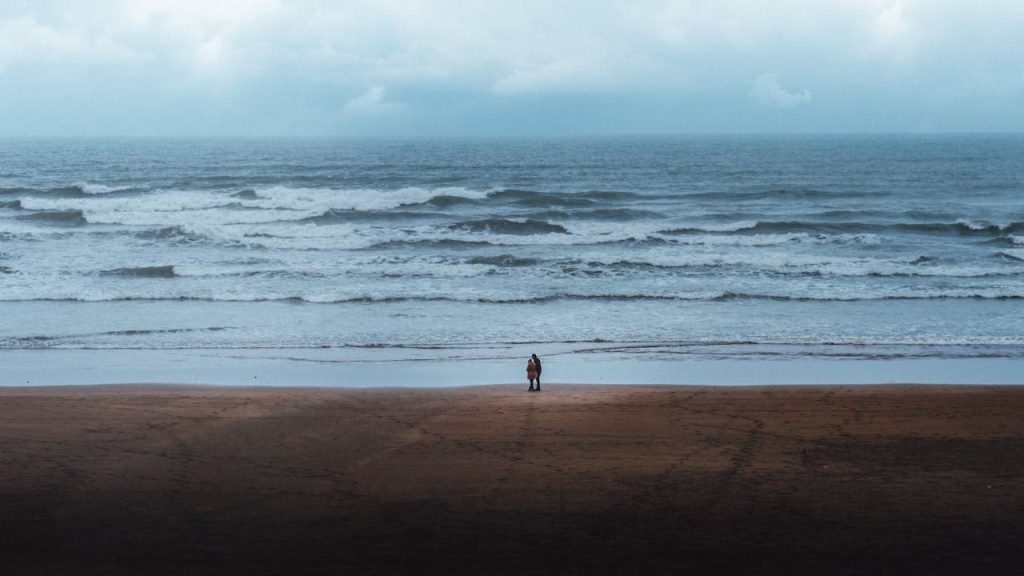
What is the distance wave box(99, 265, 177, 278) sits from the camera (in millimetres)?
24688

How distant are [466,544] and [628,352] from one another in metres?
9.18

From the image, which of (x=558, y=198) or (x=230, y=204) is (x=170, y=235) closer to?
(x=230, y=204)

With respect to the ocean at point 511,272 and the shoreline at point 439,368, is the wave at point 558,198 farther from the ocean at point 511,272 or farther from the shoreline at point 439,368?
the shoreline at point 439,368

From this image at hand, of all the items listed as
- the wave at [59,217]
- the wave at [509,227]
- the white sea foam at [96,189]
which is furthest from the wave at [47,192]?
the wave at [509,227]

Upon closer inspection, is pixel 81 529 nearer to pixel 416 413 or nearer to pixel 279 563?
pixel 279 563

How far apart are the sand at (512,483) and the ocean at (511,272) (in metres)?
3.35

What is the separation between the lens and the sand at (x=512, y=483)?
Answer: 8102mm

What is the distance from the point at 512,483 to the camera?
384 inches

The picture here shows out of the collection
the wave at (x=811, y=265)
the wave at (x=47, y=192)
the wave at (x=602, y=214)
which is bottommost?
the wave at (x=811, y=265)

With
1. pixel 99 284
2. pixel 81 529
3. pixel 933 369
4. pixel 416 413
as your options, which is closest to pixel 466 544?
pixel 81 529

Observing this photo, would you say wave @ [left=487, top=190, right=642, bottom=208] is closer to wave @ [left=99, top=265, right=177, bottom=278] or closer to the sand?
wave @ [left=99, top=265, right=177, bottom=278]

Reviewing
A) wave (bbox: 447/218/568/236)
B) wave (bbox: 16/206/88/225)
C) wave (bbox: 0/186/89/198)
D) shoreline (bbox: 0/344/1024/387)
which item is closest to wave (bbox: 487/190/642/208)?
wave (bbox: 447/218/568/236)

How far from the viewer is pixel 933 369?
1592 centimetres

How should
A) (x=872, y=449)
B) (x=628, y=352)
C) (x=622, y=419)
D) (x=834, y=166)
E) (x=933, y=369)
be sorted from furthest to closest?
(x=834, y=166) < (x=628, y=352) < (x=933, y=369) < (x=622, y=419) < (x=872, y=449)
